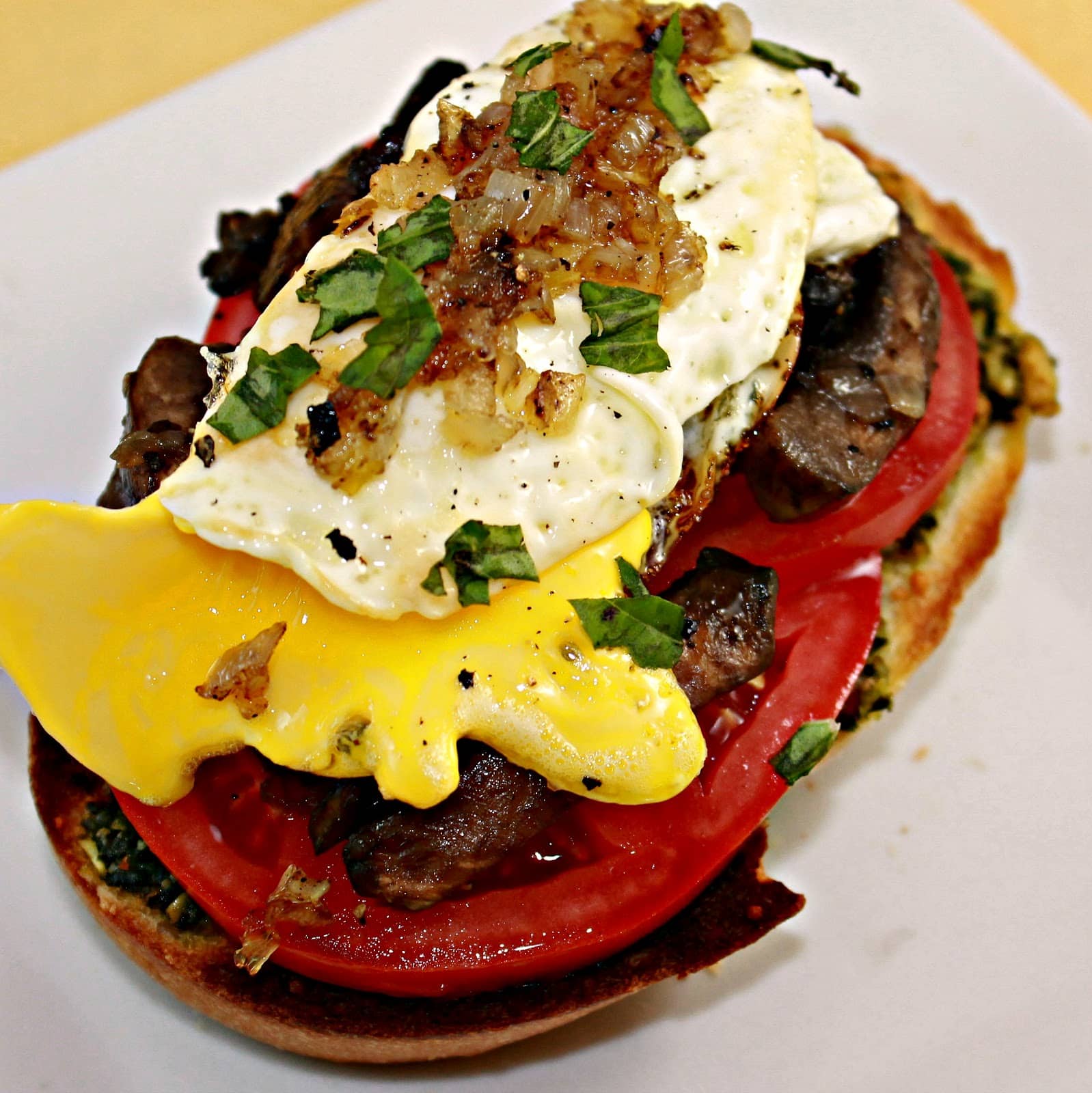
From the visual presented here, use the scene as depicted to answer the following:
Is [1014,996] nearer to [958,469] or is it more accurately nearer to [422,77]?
[958,469]

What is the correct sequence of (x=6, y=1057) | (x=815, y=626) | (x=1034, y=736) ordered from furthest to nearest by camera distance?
(x=1034, y=736), (x=815, y=626), (x=6, y=1057)

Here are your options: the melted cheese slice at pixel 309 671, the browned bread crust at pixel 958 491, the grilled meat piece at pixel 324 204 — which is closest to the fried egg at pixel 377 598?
the melted cheese slice at pixel 309 671

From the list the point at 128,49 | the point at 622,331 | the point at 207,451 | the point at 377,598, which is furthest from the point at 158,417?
the point at 128,49

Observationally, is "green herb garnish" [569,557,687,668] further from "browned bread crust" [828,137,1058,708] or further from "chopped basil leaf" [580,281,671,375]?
"browned bread crust" [828,137,1058,708]

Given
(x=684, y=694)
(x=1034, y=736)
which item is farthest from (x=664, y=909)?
(x=1034, y=736)

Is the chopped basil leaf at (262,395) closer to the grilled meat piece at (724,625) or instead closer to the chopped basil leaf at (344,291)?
the chopped basil leaf at (344,291)

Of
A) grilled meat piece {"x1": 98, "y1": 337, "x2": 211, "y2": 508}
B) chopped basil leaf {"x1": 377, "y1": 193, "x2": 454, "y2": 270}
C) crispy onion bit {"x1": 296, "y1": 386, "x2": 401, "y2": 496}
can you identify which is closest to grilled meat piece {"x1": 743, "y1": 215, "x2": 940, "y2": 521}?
chopped basil leaf {"x1": 377, "y1": 193, "x2": 454, "y2": 270}
